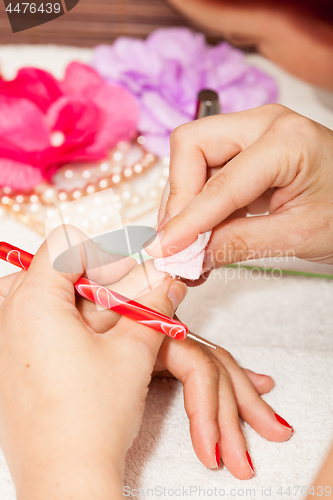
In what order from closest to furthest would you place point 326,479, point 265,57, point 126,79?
point 326,479 → point 126,79 → point 265,57

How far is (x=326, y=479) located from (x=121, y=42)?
1.09 metres

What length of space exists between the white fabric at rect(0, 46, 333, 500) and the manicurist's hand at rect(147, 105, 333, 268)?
0.16m

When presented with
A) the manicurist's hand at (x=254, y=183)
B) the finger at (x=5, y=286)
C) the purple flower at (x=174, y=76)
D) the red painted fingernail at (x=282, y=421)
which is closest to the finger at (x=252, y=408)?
the red painted fingernail at (x=282, y=421)

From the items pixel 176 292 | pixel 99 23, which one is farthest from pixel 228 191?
pixel 99 23

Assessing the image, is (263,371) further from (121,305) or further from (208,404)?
(121,305)

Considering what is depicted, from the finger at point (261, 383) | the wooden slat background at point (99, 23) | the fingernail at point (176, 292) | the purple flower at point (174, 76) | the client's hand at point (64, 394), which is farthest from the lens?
the wooden slat background at point (99, 23)

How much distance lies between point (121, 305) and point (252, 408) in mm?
260

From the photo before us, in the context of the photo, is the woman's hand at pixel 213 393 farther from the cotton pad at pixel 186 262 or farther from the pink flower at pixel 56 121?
the pink flower at pixel 56 121

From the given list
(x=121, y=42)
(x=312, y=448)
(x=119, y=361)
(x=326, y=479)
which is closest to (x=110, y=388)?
(x=119, y=361)

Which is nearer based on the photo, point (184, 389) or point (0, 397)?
point (0, 397)

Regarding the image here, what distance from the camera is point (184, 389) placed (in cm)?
62

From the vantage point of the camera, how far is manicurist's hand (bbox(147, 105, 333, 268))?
538mm

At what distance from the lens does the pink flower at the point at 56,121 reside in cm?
89

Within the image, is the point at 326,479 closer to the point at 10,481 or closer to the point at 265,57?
the point at 10,481
